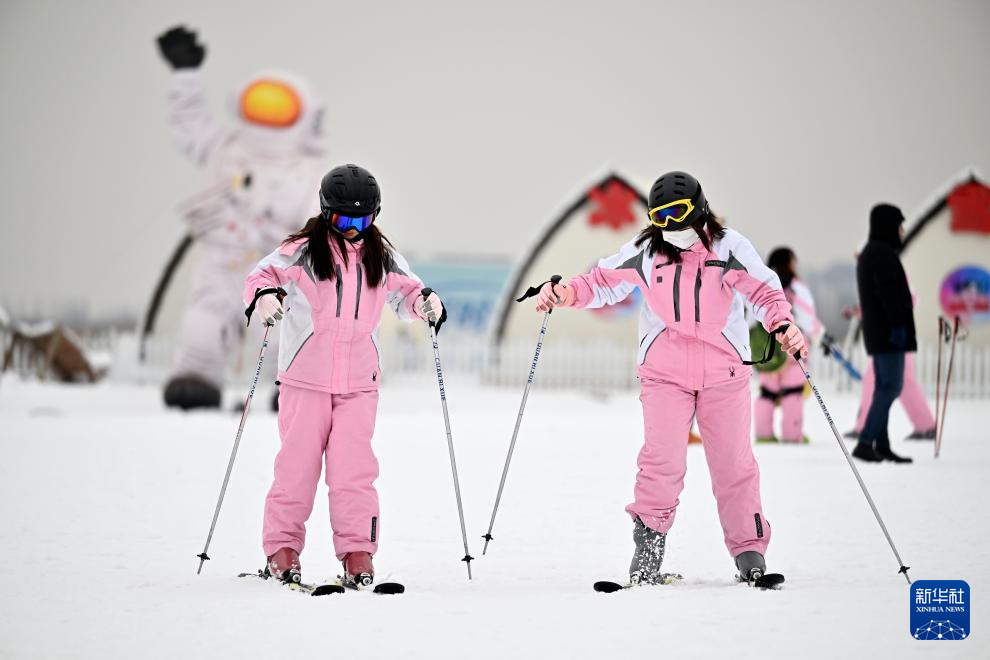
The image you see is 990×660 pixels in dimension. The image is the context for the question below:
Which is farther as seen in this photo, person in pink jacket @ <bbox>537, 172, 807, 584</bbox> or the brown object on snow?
the brown object on snow

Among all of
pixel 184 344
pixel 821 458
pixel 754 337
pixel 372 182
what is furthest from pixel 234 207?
pixel 372 182

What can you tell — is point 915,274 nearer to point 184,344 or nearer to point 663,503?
point 184,344

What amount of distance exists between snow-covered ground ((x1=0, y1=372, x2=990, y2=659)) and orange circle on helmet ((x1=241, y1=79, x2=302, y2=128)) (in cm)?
404

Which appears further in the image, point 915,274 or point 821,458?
point 915,274

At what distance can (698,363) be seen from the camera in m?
4.04

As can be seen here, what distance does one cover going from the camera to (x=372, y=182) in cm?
418

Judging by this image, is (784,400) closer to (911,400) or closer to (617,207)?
(911,400)

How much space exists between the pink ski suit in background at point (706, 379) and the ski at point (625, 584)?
0.19 meters

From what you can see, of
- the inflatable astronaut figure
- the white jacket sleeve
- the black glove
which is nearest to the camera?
the inflatable astronaut figure

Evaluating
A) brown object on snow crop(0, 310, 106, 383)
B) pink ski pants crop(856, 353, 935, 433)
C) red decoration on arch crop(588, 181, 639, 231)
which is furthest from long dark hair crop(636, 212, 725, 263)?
brown object on snow crop(0, 310, 106, 383)

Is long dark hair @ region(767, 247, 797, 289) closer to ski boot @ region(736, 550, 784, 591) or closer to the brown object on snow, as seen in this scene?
ski boot @ region(736, 550, 784, 591)

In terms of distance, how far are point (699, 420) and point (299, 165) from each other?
831 cm

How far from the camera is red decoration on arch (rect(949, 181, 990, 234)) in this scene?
1727 centimetres

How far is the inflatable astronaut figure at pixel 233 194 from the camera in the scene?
11273 mm
